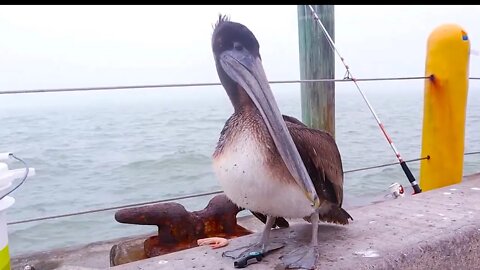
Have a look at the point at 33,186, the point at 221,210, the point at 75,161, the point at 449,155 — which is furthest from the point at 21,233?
the point at 449,155

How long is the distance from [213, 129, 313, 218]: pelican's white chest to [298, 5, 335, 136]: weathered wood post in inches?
67.8

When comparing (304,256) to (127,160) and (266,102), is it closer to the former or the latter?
(266,102)

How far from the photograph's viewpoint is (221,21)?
5.15 ft

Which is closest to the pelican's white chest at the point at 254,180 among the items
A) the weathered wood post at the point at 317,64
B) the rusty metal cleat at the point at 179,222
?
the rusty metal cleat at the point at 179,222

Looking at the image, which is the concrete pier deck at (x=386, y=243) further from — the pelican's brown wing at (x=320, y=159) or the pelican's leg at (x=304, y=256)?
the pelican's brown wing at (x=320, y=159)

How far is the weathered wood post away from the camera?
306 centimetres

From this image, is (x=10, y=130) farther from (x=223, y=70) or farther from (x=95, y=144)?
(x=223, y=70)

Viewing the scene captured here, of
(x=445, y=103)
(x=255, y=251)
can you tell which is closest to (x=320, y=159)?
(x=255, y=251)

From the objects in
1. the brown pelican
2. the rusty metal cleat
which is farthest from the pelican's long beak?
the rusty metal cleat

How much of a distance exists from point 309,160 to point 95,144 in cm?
623

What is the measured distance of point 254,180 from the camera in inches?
56.1

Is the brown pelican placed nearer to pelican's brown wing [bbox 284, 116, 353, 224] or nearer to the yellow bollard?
pelican's brown wing [bbox 284, 116, 353, 224]

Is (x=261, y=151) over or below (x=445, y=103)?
over

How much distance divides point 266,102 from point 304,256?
1.75 feet
